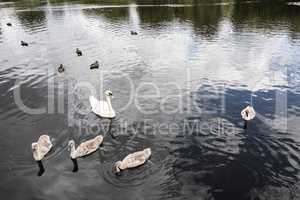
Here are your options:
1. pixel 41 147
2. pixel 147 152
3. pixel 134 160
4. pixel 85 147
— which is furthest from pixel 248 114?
pixel 41 147

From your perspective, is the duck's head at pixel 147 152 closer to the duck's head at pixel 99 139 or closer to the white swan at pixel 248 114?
the duck's head at pixel 99 139

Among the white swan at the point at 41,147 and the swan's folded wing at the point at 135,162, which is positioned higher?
the white swan at the point at 41,147

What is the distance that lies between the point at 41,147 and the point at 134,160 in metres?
5.94

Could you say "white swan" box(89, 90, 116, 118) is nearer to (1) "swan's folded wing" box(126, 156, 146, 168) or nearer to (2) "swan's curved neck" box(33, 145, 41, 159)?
(2) "swan's curved neck" box(33, 145, 41, 159)

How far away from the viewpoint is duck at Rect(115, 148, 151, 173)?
1819 centimetres

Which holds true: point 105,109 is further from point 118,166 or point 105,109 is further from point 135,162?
point 118,166

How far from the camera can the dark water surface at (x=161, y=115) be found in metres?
17.5

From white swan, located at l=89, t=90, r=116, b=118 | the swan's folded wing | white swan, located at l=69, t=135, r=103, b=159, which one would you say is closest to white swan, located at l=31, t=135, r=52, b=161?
white swan, located at l=69, t=135, r=103, b=159

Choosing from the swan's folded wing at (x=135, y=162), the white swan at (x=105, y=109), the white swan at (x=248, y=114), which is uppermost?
the white swan at (x=105, y=109)

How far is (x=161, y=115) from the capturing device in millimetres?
25500

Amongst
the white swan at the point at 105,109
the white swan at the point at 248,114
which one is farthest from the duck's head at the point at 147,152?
the white swan at the point at 248,114

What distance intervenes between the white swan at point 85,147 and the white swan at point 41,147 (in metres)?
1.66

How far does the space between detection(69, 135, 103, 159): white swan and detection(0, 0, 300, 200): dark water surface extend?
0.49 meters

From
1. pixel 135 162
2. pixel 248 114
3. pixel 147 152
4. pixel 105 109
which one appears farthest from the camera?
pixel 105 109
